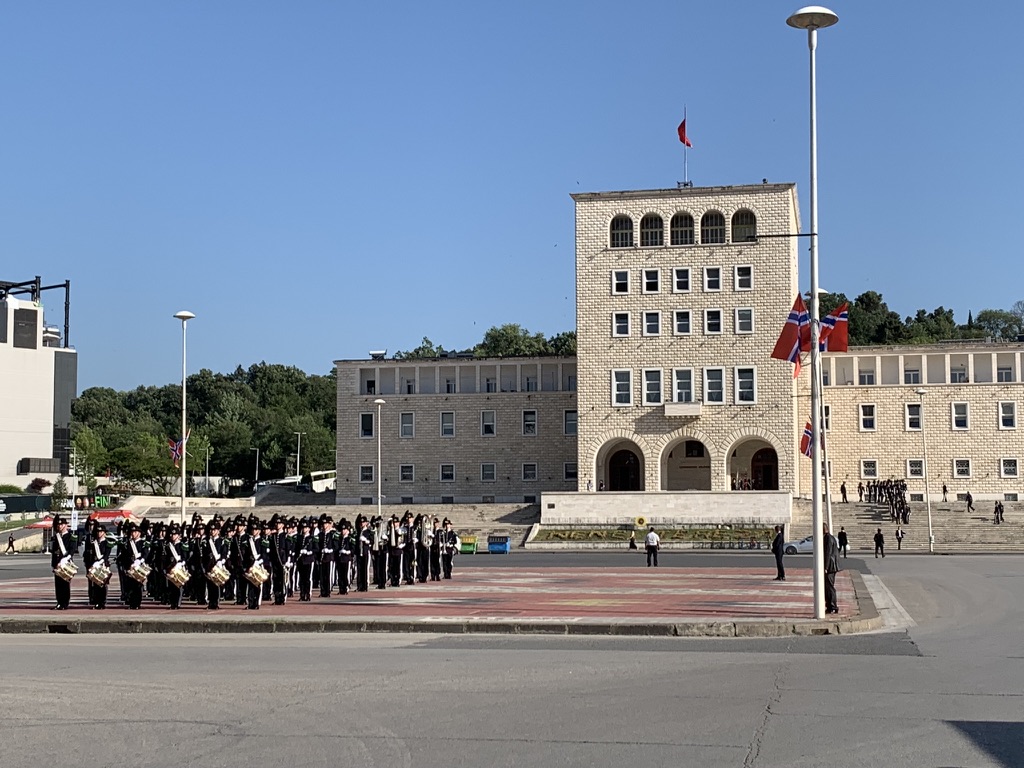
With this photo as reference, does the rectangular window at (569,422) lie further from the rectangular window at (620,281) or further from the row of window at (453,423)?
the rectangular window at (620,281)

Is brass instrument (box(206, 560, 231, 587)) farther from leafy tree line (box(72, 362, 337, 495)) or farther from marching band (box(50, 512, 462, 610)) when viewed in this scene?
leafy tree line (box(72, 362, 337, 495))

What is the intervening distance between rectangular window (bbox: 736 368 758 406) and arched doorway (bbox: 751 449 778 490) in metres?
5.44

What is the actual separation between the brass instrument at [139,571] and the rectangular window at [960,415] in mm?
58307

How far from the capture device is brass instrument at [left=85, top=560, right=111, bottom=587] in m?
23.9

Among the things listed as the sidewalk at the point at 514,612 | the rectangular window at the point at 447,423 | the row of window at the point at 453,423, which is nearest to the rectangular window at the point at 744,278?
the row of window at the point at 453,423

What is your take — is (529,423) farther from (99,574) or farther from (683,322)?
(99,574)

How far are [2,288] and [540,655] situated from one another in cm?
8682

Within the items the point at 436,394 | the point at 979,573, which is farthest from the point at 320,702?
the point at 436,394

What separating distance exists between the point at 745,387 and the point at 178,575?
51.2 meters

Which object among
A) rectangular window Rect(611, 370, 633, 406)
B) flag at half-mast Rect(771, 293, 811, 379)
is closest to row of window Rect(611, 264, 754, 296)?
rectangular window Rect(611, 370, 633, 406)

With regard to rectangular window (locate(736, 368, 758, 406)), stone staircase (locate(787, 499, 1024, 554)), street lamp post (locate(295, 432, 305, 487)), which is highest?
rectangular window (locate(736, 368, 758, 406))

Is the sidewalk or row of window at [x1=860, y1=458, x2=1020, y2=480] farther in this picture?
row of window at [x1=860, y1=458, x2=1020, y2=480]

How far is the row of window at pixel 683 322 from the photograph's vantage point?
70.7 meters

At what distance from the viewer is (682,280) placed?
71375mm
